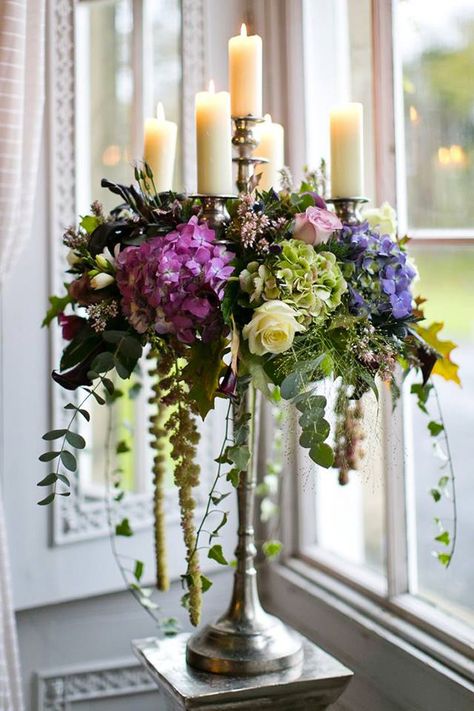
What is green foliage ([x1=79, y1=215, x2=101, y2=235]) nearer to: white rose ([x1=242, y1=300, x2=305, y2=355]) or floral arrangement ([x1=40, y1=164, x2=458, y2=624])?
floral arrangement ([x1=40, y1=164, x2=458, y2=624])

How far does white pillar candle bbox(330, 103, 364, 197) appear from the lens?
1.38 metres

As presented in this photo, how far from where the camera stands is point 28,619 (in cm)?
185

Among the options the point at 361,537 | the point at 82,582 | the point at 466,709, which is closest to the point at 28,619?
the point at 82,582

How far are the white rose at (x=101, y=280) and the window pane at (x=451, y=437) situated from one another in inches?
26.5

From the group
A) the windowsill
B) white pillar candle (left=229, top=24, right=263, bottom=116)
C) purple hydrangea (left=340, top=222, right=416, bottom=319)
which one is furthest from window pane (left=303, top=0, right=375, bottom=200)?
the windowsill

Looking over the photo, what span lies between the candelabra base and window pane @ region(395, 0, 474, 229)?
0.79 metres

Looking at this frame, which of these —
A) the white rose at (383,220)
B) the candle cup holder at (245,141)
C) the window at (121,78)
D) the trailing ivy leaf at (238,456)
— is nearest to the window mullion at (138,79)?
the window at (121,78)

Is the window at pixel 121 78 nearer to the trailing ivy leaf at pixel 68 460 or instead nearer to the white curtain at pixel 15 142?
the white curtain at pixel 15 142

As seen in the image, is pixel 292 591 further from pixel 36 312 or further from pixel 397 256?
pixel 397 256

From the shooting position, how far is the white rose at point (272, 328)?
1.17m

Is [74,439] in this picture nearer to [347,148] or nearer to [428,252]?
[347,148]

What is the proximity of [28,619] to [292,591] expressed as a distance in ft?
1.87

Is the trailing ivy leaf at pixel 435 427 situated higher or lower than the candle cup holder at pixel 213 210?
lower

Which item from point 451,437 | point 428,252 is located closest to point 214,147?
point 428,252
